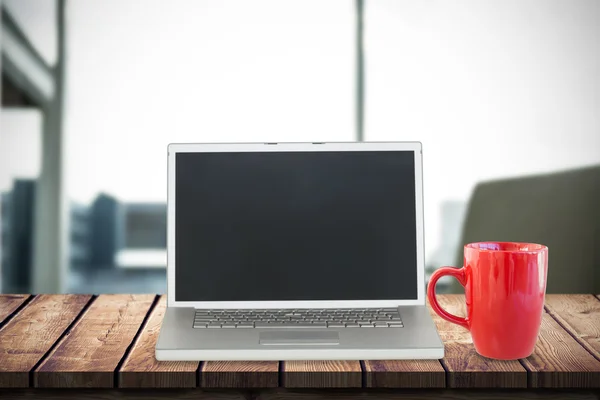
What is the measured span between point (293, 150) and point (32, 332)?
0.47m

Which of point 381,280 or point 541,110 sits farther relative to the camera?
point 541,110

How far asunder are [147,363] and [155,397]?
42 millimetres

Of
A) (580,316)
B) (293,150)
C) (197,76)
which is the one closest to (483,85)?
(197,76)

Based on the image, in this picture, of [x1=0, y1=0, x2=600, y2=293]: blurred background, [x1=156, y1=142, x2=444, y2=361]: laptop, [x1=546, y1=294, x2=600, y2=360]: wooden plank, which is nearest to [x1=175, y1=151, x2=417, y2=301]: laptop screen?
[x1=156, y1=142, x2=444, y2=361]: laptop

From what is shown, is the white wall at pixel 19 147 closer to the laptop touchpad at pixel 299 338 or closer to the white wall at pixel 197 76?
the white wall at pixel 197 76

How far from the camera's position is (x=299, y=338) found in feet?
2.40

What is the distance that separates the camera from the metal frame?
2.76ft

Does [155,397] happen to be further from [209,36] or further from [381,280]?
[209,36]

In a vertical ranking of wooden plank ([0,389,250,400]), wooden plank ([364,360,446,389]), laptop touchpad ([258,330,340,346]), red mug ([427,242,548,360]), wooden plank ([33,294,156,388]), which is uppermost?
red mug ([427,242,548,360])

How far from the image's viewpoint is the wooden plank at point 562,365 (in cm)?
66

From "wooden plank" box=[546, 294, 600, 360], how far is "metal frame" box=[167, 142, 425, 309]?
23cm

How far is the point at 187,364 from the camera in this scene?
2.27 ft

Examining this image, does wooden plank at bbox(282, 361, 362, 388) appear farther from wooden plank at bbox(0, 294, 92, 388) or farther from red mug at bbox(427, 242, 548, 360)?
wooden plank at bbox(0, 294, 92, 388)

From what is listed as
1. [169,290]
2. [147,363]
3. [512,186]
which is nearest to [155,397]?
[147,363]
